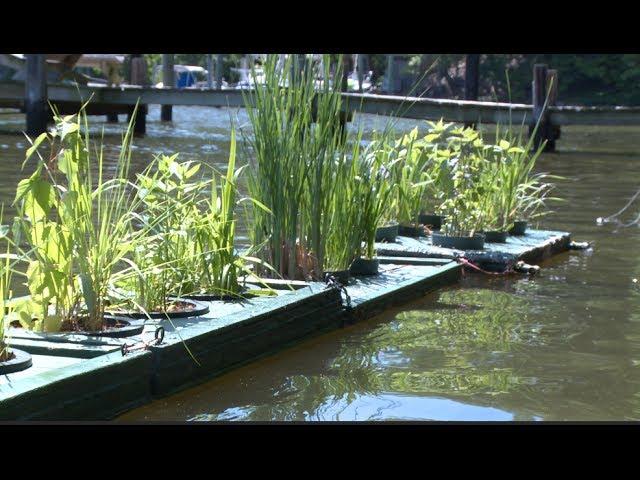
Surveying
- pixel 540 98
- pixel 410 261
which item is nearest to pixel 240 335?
pixel 410 261

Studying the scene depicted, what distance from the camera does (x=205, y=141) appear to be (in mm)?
22797

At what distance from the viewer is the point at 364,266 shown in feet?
24.5

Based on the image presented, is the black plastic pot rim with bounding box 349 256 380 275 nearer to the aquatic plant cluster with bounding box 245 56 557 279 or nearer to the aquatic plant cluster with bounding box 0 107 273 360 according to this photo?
the aquatic plant cluster with bounding box 245 56 557 279

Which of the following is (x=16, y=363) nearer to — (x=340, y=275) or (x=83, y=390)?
(x=83, y=390)

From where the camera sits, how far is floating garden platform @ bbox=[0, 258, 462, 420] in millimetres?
4297

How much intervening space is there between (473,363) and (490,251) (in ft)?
9.98

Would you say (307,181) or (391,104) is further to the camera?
(391,104)

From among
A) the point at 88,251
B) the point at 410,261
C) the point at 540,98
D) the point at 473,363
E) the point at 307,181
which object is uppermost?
the point at 540,98

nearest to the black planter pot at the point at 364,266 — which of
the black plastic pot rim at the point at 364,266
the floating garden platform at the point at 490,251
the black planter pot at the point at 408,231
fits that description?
the black plastic pot rim at the point at 364,266

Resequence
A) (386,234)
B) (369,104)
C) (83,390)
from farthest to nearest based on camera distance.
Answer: (369,104) → (386,234) → (83,390)

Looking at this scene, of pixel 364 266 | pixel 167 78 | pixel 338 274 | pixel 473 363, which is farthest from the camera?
pixel 167 78
